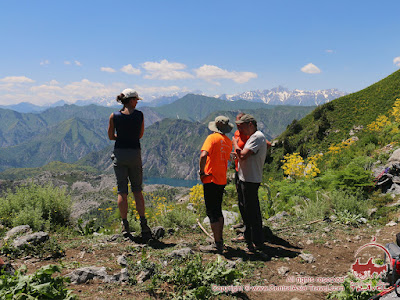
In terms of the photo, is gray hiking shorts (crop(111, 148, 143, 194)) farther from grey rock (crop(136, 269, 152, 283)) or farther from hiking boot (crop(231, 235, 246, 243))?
hiking boot (crop(231, 235, 246, 243))

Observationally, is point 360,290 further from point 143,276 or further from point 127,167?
point 127,167

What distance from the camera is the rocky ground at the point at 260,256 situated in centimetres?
332

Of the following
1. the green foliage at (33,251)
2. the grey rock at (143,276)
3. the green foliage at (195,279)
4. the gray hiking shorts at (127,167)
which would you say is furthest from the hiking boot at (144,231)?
the green foliage at (195,279)

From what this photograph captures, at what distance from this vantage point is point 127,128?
490 centimetres

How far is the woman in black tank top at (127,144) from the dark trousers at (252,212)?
2.02 meters

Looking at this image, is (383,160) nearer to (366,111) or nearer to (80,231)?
(80,231)

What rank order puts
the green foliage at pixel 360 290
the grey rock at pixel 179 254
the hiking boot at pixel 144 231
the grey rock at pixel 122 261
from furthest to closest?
the hiking boot at pixel 144 231 < the grey rock at pixel 179 254 < the grey rock at pixel 122 261 < the green foliage at pixel 360 290

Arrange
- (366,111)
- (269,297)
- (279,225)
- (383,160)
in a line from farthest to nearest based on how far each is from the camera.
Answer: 1. (366,111)
2. (383,160)
3. (279,225)
4. (269,297)

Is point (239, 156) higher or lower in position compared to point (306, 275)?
higher

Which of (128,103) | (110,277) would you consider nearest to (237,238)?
(110,277)

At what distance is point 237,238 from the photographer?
541 cm

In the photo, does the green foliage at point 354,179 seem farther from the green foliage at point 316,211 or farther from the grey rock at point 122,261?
the grey rock at point 122,261

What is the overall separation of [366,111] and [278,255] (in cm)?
3861

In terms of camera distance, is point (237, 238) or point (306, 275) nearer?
point (306, 275)
